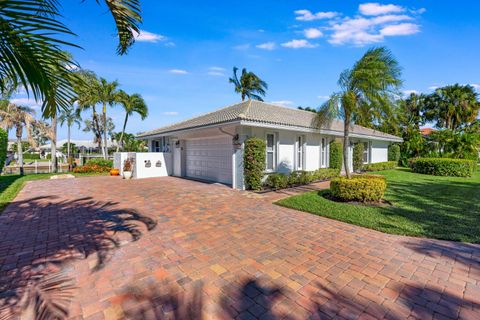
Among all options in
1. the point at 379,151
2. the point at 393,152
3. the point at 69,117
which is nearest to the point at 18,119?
the point at 69,117

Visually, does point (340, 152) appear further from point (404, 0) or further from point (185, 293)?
point (185, 293)

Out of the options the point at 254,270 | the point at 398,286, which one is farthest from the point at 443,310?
the point at 254,270

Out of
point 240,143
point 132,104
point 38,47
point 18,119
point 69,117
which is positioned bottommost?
point 240,143

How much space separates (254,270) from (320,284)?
98 cm

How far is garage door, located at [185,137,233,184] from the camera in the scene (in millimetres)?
12000

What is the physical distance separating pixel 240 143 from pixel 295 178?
3593 mm

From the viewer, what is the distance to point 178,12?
7785mm

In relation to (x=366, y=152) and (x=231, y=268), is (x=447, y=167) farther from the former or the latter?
(x=231, y=268)

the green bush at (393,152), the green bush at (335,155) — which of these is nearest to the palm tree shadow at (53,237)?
the green bush at (335,155)

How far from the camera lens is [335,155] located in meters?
15.0

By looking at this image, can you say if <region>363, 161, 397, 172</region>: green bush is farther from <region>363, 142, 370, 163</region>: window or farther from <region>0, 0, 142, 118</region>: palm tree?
<region>0, 0, 142, 118</region>: palm tree

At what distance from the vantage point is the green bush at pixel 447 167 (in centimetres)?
1543

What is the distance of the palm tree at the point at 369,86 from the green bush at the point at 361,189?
7.62 feet

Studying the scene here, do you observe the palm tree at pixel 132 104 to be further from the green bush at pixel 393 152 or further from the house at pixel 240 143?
the green bush at pixel 393 152
